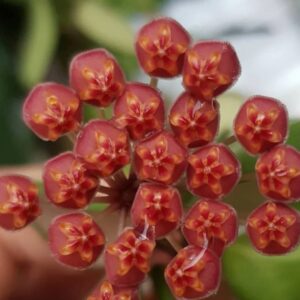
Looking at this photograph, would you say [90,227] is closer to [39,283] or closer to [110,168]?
[110,168]

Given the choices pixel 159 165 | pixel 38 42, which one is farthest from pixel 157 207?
pixel 38 42

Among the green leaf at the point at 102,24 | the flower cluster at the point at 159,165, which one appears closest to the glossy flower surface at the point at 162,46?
the flower cluster at the point at 159,165

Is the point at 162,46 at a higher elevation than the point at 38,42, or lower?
higher

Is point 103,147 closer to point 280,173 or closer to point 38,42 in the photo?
point 280,173

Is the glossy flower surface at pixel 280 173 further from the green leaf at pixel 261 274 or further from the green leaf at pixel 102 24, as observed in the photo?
the green leaf at pixel 102 24

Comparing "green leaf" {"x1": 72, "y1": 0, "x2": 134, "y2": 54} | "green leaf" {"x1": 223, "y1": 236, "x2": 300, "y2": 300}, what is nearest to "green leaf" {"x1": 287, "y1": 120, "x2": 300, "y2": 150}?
"green leaf" {"x1": 223, "y1": 236, "x2": 300, "y2": 300}
